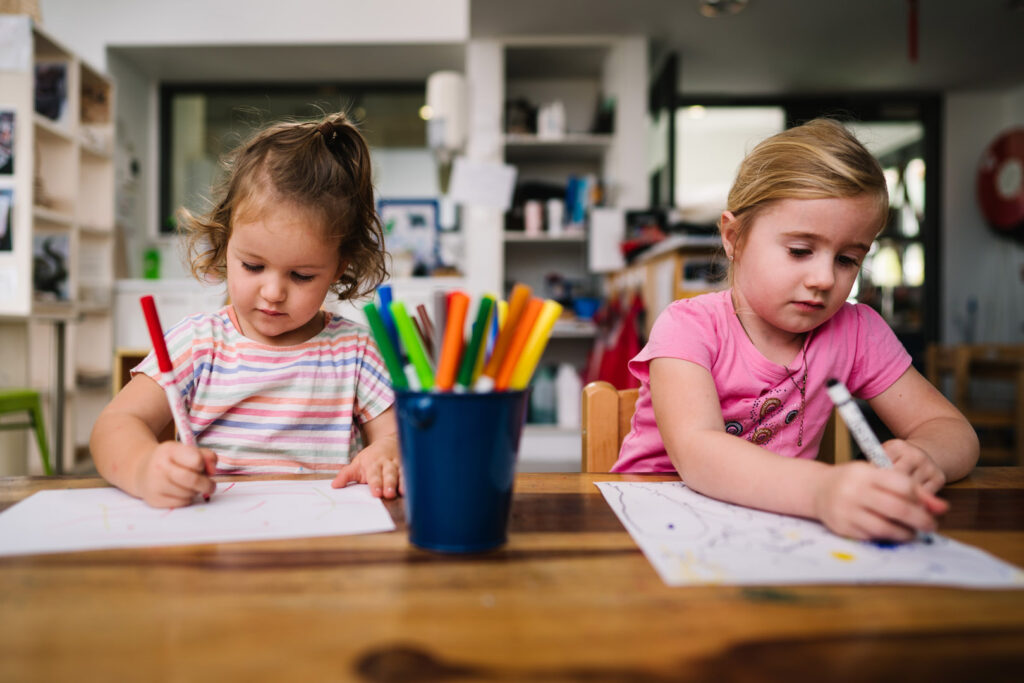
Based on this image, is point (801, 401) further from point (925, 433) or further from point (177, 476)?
point (177, 476)

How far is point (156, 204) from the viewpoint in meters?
4.55

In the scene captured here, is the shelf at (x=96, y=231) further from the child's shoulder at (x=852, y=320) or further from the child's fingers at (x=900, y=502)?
the child's fingers at (x=900, y=502)

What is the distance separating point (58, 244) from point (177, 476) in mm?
3372

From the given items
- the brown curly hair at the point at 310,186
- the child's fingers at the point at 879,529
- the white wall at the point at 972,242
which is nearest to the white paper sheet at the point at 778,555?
the child's fingers at the point at 879,529

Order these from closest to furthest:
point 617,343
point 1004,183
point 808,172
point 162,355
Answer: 1. point 162,355
2. point 808,172
3. point 617,343
4. point 1004,183

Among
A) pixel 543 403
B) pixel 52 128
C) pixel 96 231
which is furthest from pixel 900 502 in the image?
pixel 96 231

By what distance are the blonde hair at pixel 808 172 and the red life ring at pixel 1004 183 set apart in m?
4.77

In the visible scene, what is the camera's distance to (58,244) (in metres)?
3.33

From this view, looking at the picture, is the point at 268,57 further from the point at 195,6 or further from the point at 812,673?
the point at 812,673

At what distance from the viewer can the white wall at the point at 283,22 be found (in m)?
3.97

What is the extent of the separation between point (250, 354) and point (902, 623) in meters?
0.80

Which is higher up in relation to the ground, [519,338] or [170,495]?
[519,338]

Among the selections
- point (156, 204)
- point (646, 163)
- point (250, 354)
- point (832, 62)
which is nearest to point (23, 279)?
point (156, 204)

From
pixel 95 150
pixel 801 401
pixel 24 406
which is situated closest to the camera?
pixel 801 401
